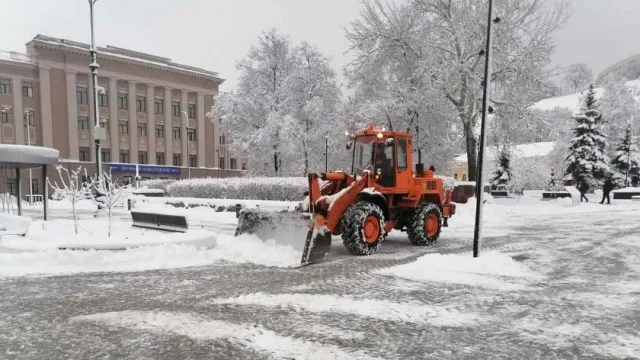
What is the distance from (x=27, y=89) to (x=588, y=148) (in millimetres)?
58159

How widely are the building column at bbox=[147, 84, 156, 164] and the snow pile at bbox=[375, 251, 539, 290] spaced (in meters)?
53.6

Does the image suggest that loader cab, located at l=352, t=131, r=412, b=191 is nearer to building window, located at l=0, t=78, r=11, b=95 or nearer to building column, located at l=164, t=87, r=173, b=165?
building window, located at l=0, t=78, r=11, b=95

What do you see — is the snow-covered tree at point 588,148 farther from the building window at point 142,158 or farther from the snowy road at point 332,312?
the building window at point 142,158

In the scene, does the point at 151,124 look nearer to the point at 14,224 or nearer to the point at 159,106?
the point at 159,106

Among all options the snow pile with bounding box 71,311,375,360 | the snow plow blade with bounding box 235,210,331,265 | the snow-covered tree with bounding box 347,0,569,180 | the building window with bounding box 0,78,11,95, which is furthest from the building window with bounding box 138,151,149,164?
the snow pile with bounding box 71,311,375,360

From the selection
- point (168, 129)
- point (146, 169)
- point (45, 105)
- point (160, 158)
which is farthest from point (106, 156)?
point (168, 129)

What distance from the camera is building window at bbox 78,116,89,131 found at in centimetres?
5056

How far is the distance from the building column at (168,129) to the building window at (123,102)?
4959 mm

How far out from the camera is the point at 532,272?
8039 mm

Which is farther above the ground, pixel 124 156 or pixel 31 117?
pixel 31 117

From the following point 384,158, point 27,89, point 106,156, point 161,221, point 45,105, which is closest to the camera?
point 384,158

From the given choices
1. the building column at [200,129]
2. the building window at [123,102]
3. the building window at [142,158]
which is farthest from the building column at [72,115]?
the building column at [200,129]

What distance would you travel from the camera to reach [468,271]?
784 centimetres

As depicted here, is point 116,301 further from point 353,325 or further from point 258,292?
point 353,325
